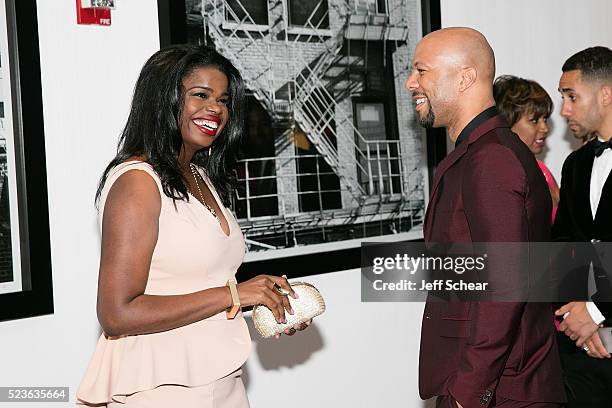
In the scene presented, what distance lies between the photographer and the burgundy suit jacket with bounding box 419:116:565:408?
1976mm

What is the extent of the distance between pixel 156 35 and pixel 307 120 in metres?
0.72

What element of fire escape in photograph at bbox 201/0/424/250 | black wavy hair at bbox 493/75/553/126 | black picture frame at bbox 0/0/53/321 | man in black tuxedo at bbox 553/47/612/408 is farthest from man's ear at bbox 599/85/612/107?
black picture frame at bbox 0/0/53/321

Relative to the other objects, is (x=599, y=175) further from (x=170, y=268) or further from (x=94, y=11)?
(x=94, y=11)

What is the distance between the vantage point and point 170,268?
1.94 m

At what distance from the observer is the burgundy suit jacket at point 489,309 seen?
1.98 metres

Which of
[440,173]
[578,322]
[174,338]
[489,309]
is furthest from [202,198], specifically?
[578,322]

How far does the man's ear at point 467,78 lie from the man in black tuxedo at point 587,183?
94 cm

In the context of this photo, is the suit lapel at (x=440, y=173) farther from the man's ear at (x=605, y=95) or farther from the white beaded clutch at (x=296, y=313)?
the man's ear at (x=605, y=95)

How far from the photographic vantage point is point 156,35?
278cm

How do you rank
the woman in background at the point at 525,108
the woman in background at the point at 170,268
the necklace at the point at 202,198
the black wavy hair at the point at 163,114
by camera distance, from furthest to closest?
the woman in background at the point at 525,108 → the necklace at the point at 202,198 → the black wavy hair at the point at 163,114 → the woman in background at the point at 170,268

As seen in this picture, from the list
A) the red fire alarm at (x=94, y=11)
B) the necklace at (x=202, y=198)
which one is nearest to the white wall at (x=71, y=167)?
the red fire alarm at (x=94, y=11)

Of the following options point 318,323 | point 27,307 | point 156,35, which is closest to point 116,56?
point 156,35

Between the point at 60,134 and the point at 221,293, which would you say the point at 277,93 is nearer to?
the point at 60,134

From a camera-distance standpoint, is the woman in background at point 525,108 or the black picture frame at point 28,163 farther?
the woman in background at point 525,108
